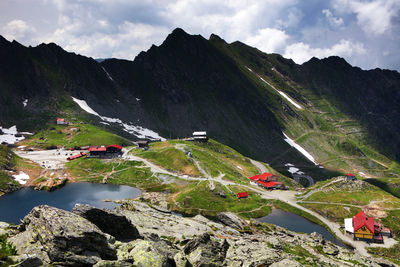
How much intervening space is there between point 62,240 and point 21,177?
136607 millimetres

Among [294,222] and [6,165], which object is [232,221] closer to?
[294,222]

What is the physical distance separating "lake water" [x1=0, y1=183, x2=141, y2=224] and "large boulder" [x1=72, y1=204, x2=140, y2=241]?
224 ft

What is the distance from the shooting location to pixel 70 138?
7392 inches

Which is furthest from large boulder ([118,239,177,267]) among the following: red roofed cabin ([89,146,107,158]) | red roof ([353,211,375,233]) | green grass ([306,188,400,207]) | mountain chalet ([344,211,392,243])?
red roofed cabin ([89,146,107,158])

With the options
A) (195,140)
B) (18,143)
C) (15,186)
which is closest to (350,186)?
(195,140)

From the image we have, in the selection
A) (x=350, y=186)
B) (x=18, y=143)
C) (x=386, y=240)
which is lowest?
(x=386, y=240)

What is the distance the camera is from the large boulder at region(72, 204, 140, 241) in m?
26.0

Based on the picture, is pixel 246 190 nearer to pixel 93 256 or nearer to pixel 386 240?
pixel 386 240

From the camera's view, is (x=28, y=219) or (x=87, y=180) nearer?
(x=28, y=219)

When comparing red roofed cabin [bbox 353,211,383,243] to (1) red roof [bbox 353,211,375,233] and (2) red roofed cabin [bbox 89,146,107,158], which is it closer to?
(1) red roof [bbox 353,211,375,233]

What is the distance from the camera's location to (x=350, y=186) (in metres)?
116

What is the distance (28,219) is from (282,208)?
100580mm

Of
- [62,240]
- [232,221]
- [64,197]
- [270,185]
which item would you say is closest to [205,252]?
[62,240]

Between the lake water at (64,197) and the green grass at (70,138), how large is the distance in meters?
65.1
